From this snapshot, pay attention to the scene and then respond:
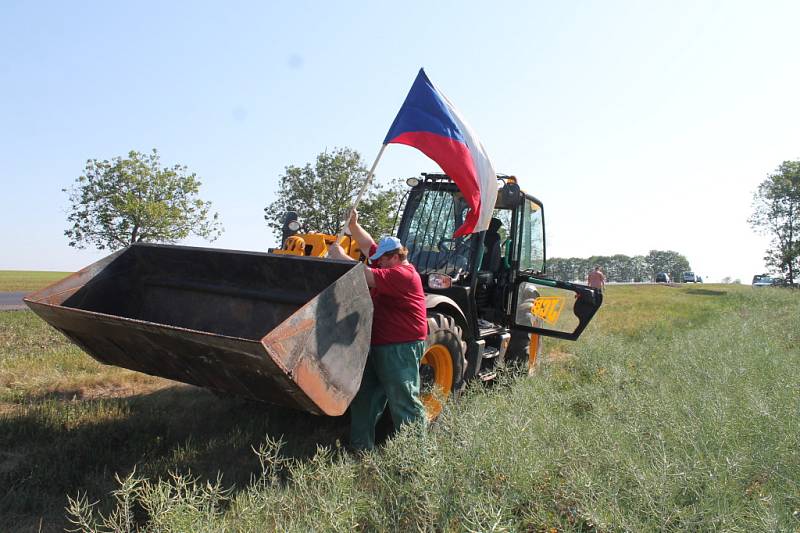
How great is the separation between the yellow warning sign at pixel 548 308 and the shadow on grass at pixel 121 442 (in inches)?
114

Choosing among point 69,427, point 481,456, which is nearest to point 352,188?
point 69,427

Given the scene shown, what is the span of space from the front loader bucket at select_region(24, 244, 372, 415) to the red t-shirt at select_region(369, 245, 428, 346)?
13.2 inches

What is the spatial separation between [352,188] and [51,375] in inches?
664

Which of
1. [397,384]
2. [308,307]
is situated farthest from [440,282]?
[308,307]

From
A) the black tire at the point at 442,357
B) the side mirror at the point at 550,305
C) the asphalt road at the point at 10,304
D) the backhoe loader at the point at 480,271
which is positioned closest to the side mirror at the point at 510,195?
the backhoe loader at the point at 480,271

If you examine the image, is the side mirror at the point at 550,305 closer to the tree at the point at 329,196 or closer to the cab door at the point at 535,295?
the cab door at the point at 535,295

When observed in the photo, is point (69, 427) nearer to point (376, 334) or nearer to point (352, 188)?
point (376, 334)

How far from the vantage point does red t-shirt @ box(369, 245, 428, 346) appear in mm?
4070

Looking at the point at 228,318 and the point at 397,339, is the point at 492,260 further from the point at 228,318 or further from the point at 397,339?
the point at 228,318

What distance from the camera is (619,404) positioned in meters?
4.33

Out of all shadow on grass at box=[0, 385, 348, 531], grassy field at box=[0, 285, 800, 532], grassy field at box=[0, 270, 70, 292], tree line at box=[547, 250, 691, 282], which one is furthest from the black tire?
tree line at box=[547, 250, 691, 282]

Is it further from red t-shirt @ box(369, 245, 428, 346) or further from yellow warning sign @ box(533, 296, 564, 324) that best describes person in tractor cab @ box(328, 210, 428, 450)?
yellow warning sign @ box(533, 296, 564, 324)

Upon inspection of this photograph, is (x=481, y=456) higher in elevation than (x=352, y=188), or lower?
lower

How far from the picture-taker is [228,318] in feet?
15.3
